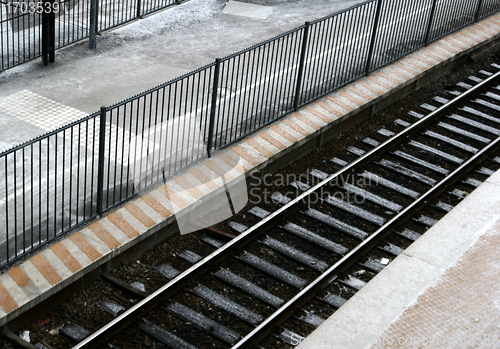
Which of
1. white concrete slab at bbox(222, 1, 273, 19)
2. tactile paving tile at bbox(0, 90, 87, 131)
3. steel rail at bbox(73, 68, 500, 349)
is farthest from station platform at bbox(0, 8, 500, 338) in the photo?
white concrete slab at bbox(222, 1, 273, 19)

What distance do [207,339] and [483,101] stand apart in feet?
26.3

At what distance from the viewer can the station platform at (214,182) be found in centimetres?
673

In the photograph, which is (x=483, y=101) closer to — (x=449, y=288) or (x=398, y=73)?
(x=398, y=73)

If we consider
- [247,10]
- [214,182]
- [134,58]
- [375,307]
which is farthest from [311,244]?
[247,10]

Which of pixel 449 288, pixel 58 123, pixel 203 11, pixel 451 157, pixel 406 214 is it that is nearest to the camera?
pixel 449 288

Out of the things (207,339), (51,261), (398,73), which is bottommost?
(207,339)

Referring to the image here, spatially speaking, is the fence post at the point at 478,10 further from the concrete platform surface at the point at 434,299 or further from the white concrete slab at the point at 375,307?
the white concrete slab at the point at 375,307

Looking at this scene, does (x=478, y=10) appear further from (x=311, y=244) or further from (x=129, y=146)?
(x=129, y=146)

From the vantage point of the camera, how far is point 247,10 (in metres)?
14.5

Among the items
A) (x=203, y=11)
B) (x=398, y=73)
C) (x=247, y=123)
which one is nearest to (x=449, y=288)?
(x=247, y=123)

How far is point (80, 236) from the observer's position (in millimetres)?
7348

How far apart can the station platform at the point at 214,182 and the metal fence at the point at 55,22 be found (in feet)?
14.0

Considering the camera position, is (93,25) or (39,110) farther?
(93,25)

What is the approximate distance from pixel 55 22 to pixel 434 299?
9382mm
